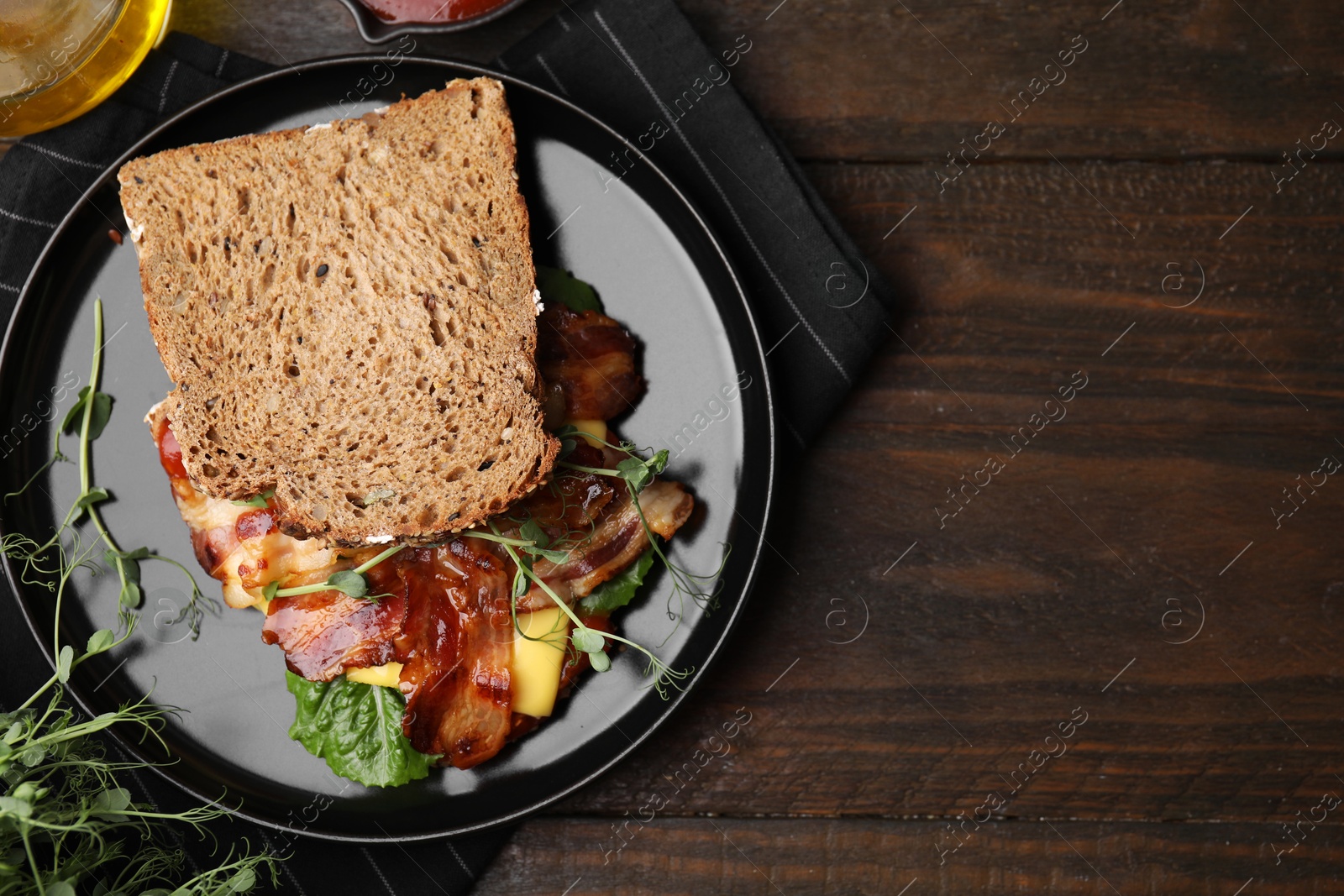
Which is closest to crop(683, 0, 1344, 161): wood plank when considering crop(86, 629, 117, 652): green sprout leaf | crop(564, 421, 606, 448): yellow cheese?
crop(564, 421, 606, 448): yellow cheese

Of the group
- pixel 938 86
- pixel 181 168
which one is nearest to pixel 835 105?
pixel 938 86

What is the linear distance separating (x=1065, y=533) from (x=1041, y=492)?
0.40 ft

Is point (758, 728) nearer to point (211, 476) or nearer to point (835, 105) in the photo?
point (211, 476)

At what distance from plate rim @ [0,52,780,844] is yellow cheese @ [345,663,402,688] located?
0.33 m

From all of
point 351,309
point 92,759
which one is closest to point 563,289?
point 351,309

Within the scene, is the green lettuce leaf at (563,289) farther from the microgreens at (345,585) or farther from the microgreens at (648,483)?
the microgreens at (345,585)

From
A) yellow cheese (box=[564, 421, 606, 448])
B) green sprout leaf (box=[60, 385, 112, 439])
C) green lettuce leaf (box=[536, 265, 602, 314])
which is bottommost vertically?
yellow cheese (box=[564, 421, 606, 448])

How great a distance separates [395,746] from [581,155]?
1419mm

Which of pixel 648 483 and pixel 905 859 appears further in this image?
pixel 905 859

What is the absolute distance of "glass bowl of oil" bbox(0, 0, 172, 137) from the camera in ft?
6.18

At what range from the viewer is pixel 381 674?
1.91 meters

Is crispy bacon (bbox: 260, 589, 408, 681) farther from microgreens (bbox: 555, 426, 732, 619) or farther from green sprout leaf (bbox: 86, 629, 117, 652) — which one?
microgreens (bbox: 555, 426, 732, 619)

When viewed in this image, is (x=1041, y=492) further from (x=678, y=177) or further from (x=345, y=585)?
(x=345, y=585)

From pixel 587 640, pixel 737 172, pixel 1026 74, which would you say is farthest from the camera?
pixel 1026 74
